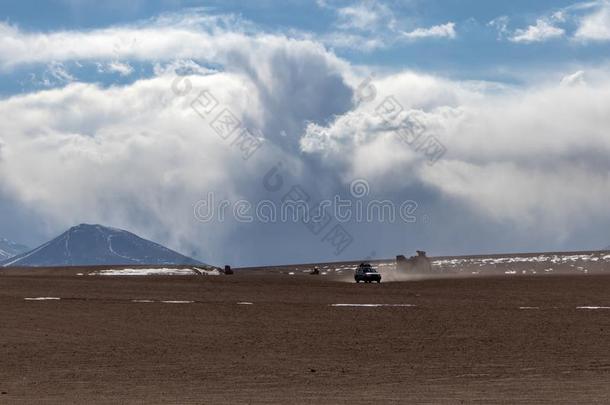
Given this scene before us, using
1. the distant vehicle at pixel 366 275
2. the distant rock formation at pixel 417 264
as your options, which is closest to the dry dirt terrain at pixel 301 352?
the distant vehicle at pixel 366 275

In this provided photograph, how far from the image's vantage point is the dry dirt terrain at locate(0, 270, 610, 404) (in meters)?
20.0

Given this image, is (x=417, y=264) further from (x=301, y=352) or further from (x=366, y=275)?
(x=301, y=352)

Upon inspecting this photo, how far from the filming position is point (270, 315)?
41.6m

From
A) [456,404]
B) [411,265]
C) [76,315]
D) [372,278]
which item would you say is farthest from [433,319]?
[411,265]

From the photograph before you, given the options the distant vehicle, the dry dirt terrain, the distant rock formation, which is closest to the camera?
the dry dirt terrain

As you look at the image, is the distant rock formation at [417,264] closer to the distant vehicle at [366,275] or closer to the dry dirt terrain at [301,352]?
the distant vehicle at [366,275]

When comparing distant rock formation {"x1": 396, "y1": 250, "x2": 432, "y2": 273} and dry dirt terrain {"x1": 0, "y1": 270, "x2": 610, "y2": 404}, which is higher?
distant rock formation {"x1": 396, "y1": 250, "x2": 432, "y2": 273}

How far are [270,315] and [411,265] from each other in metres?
81.1

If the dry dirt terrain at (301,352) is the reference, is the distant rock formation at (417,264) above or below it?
above

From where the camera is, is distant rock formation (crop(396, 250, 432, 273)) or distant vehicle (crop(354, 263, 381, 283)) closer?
distant vehicle (crop(354, 263, 381, 283))

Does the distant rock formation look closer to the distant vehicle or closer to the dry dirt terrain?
the distant vehicle

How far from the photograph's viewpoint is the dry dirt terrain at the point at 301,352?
20.0 m

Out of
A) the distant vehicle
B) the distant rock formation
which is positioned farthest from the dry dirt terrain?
the distant rock formation

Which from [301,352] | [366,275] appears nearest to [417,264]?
[366,275]
